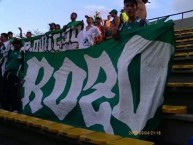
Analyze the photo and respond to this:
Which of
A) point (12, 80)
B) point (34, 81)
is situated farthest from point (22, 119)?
point (12, 80)

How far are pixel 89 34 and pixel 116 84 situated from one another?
19.1 feet

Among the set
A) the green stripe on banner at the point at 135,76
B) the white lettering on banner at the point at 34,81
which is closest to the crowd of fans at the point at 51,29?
the green stripe on banner at the point at 135,76

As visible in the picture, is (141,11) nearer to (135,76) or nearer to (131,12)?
(131,12)

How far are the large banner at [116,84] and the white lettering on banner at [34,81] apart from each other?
0.67ft

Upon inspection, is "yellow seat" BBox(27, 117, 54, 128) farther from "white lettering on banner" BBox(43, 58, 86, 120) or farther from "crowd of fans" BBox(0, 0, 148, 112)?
"crowd of fans" BBox(0, 0, 148, 112)

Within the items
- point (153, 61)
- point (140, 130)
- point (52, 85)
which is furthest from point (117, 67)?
point (52, 85)

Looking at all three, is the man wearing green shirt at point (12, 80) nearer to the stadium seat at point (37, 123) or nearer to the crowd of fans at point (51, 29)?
the crowd of fans at point (51, 29)

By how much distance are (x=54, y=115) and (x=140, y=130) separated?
1.96 metres

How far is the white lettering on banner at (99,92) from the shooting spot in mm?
4133

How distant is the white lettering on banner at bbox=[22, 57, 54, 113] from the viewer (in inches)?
229

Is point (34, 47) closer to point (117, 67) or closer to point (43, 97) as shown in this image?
point (43, 97)

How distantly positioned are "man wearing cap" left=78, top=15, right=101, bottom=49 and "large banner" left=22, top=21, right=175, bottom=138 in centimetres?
411

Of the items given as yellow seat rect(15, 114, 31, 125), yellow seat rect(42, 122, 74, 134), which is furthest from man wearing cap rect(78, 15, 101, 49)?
yellow seat rect(42, 122, 74, 134)

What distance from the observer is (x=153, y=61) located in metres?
Answer: 3.81
